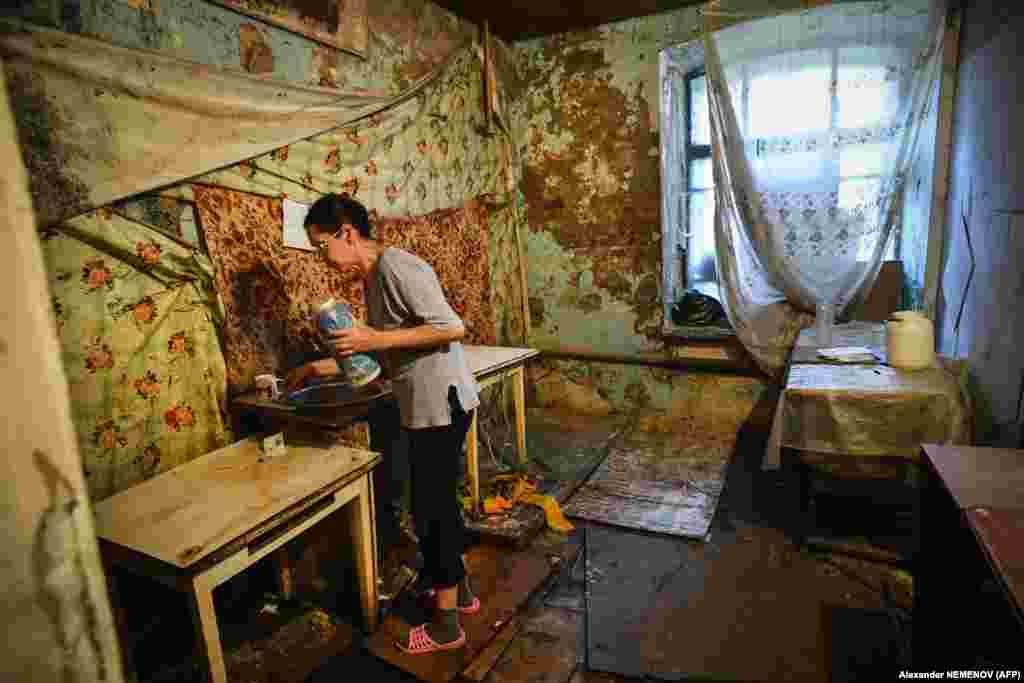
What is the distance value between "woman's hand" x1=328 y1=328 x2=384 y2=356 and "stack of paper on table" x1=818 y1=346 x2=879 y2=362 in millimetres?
2214

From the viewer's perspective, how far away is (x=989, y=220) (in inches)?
91.5

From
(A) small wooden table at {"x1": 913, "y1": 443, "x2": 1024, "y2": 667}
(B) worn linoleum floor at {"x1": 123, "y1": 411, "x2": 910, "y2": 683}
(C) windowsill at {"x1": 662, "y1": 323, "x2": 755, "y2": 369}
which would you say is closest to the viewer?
A: (A) small wooden table at {"x1": 913, "y1": 443, "x2": 1024, "y2": 667}

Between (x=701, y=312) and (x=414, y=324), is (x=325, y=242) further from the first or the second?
(x=701, y=312)

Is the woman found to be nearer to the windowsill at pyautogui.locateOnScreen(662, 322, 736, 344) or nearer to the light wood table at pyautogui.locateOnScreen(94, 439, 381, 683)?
the light wood table at pyautogui.locateOnScreen(94, 439, 381, 683)

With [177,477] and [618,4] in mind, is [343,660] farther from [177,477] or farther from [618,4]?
[618,4]

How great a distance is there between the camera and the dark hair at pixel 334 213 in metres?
1.83

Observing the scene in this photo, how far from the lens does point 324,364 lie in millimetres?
2236

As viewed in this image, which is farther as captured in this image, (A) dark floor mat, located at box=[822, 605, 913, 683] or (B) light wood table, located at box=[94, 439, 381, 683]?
(A) dark floor mat, located at box=[822, 605, 913, 683]

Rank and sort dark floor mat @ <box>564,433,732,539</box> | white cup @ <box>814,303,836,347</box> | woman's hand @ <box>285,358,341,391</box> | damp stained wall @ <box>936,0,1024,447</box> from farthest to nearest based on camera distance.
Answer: white cup @ <box>814,303,836,347</box>
dark floor mat @ <box>564,433,732,539</box>
woman's hand @ <box>285,358,341,391</box>
damp stained wall @ <box>936,0,1024,447</box>

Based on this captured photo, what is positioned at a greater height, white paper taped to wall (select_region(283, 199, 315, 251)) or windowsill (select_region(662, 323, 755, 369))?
white paper taped to wall (select_region(283, 199, 315, 251))

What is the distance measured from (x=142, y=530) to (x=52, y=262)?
947 mm

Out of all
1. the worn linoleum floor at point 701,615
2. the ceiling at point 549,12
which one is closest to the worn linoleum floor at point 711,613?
the worn linoleum floor at point 701,615

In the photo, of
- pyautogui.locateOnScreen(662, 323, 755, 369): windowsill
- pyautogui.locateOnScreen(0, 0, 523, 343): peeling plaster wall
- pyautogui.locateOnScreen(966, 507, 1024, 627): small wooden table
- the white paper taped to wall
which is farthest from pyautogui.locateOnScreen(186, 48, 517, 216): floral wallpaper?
pyautogui.locateOnScreen(966, 507, 1024, 627): small wooden table

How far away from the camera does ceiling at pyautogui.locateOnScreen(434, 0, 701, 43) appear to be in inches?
147
